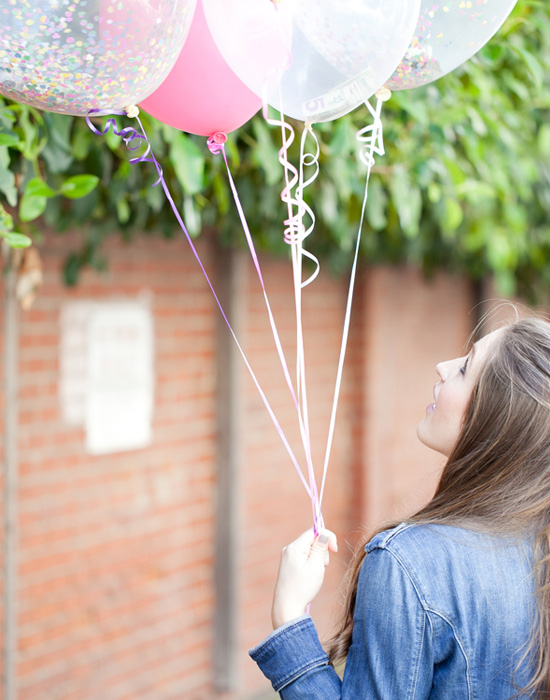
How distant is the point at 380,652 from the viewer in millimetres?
1101

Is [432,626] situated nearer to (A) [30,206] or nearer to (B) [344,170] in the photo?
(A) [30,206]

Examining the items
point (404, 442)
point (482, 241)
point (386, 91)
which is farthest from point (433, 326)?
point (386, 91)

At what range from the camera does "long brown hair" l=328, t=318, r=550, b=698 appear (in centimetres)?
119

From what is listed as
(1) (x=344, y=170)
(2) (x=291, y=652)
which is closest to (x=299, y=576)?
(2) (x=291, y=652)

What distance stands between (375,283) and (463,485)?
3.13 metres

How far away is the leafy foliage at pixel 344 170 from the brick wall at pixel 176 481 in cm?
33

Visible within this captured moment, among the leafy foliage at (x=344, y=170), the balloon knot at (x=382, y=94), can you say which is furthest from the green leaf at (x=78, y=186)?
the balloon knot at (x=382, y=94)

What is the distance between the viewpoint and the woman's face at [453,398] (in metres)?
1.29

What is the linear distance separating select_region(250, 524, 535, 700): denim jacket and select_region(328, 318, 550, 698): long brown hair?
4 cm

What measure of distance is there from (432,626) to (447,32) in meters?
1.05

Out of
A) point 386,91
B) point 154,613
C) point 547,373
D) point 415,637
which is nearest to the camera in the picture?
point 415,637

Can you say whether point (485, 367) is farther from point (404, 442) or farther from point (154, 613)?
point (404, 442)

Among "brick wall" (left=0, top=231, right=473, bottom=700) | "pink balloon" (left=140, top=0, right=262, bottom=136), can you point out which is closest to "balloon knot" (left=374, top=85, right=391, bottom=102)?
"pink balloon" (left=140, top=0, right=262, bottom=136)

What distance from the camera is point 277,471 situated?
3834mm
